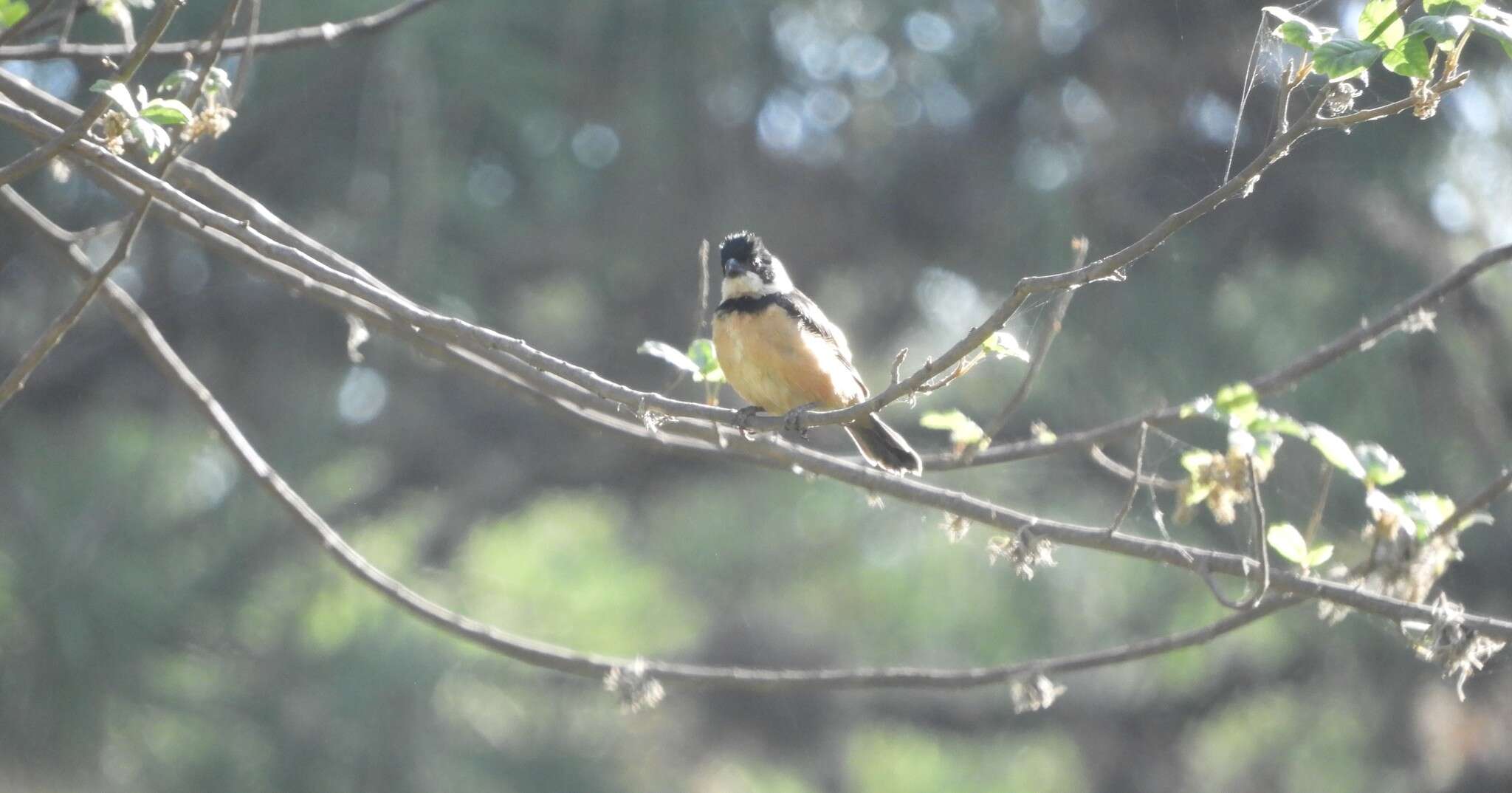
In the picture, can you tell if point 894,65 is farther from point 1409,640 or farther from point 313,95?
point 1409,640

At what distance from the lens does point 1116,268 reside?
6.77 feet

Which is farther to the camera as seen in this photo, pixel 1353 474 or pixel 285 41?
pixel 285 41

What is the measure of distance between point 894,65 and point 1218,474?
5.35 m

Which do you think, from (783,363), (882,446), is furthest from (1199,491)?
(783,363)

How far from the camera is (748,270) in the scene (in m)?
4.32

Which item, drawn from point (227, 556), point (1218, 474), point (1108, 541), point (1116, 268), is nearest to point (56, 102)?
point (1116, 268)

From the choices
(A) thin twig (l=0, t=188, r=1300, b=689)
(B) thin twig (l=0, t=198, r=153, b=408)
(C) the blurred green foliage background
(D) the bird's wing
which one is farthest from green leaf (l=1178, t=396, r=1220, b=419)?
(C) the blurred green foliage background

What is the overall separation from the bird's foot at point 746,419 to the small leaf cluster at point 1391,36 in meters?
1.07

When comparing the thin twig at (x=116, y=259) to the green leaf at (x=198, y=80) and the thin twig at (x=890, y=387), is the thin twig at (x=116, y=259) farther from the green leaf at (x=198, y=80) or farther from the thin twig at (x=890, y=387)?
the thin twig at (x=890, y=387)

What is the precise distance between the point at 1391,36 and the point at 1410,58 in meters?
0.07

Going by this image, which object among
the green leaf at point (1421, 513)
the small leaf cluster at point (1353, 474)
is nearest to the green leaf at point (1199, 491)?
the small leaf cluster at point (1353, 474)

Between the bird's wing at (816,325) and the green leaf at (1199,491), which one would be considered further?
the bird's wing at (816,325)

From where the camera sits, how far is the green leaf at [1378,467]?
2.81 m

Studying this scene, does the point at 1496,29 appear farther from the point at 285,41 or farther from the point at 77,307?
the point at 285,41
